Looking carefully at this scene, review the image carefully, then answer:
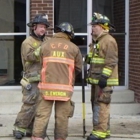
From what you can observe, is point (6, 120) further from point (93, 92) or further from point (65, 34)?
point (65, 34)

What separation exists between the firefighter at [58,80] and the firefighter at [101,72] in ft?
1.99

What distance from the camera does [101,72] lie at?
24.5 feet

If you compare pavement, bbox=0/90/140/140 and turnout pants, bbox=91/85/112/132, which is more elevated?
turnout pants, bbox=91/85/112/132

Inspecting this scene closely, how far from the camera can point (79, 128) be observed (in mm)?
8602

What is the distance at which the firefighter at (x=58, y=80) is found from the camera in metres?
6.79

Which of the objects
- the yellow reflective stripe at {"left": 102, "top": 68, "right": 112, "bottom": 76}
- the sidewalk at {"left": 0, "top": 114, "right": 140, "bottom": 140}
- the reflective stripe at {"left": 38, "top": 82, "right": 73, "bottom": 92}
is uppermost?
the yellow reflective stripe at {"left": 102, "top": 68, "right": 112, "bottom": 76}

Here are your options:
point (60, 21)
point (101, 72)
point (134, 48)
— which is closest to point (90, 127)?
point (101, 72)

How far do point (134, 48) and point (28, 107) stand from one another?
336 cm

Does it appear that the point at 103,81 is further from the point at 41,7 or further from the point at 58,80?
the point at 41,7

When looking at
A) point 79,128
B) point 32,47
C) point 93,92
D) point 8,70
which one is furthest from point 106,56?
point 8,70

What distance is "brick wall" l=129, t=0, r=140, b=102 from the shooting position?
394 inches

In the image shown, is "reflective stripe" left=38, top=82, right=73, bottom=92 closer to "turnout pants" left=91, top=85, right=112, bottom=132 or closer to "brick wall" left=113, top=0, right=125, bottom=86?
"turnout pants" left=91, top=85, right=112, bottom=132

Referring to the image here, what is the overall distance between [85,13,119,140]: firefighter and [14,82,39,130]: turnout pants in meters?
0.92

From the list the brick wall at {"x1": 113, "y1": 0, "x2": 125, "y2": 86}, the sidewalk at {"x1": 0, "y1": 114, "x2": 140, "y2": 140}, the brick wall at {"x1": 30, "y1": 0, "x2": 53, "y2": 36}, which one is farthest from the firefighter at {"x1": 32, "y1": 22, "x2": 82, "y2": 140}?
the brick wall at {"x1": 113, "y1": 0, "x2": 125, "y2": 86}
